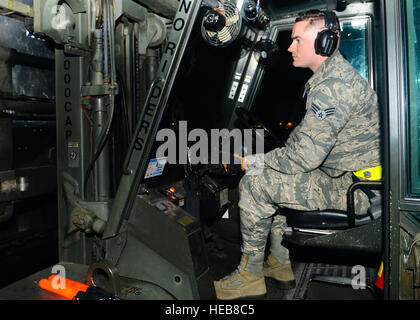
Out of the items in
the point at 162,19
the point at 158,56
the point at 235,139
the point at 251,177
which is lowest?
the point at 251,177

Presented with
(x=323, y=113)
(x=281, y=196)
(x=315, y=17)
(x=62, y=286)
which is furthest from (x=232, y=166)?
(x=62, y=286)

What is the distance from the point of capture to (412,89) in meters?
1.28

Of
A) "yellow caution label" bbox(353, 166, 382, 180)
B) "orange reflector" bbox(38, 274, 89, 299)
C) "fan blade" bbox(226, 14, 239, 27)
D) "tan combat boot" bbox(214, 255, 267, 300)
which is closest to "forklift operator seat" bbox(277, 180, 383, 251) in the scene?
"yellow caution label" bbox(353, 166, 382, 180)

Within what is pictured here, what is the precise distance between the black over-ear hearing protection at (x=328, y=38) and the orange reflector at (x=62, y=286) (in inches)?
72.6

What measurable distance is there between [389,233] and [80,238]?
1692 millimetres

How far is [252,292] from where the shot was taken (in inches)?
82.7

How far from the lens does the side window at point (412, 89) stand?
1.28m

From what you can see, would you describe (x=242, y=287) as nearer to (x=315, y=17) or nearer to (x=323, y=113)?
Result: (x=323, y=113)

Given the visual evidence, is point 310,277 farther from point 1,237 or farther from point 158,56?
point 1,237

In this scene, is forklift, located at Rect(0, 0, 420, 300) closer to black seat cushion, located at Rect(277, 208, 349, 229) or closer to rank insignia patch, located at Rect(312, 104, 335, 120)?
black seat cushion, located at Rect(277, 208, 349, 229)

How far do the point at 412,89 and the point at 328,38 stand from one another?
0.79 metres

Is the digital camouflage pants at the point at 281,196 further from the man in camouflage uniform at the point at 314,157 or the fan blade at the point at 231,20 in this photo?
the fan blade at the point at 231,20

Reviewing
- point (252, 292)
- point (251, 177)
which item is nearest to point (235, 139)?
point (251, 177)

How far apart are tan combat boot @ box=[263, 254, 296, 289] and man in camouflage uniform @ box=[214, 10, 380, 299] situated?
21 centimetres
